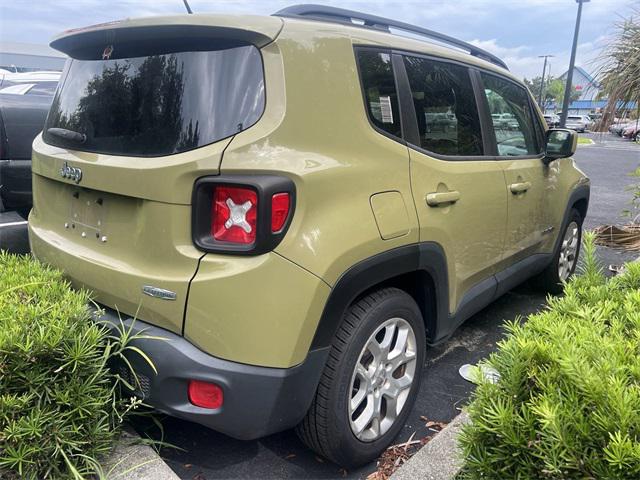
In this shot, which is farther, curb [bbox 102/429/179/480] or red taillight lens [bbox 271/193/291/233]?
curb [bbox 102/429/179/480]

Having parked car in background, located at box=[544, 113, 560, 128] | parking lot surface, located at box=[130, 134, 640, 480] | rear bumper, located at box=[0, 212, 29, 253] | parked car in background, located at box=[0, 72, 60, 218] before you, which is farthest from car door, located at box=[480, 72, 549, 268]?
parked car in background, located at box=[544, 113, 560, 128]

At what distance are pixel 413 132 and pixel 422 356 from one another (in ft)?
3.78

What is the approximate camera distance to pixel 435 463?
2.30 m

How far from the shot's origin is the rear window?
201 centimetres

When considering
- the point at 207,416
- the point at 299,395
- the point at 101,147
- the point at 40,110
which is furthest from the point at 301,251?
the point at 40,110

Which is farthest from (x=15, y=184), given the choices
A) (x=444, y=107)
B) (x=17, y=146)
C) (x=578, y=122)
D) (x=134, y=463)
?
(x=578, y=122)

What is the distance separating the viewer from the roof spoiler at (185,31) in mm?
2023

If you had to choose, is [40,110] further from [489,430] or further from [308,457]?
[489,430]

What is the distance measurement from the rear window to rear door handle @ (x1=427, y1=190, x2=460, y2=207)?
105 centimetres

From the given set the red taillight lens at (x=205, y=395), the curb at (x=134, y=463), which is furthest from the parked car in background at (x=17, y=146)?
the red taillight lens at (x=205, y=395)

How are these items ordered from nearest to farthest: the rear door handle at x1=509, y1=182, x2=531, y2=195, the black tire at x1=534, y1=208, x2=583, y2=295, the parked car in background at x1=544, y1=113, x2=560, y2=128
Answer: the rear door handle at x1=509, y1=182, x2=531, y2=195 < the black tire at x1=534, y1=208, x2=583, y2=295 < the parked car in background at x1=544, y1=113, x2=560, y2=128

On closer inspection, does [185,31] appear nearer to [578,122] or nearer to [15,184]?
[15,184]

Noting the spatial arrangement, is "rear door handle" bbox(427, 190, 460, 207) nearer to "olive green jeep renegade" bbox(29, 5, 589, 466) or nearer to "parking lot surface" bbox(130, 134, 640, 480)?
"olive green jeep renegade" bbox(29, 5, 589, 466)

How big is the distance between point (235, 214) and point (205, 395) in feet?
2.31
